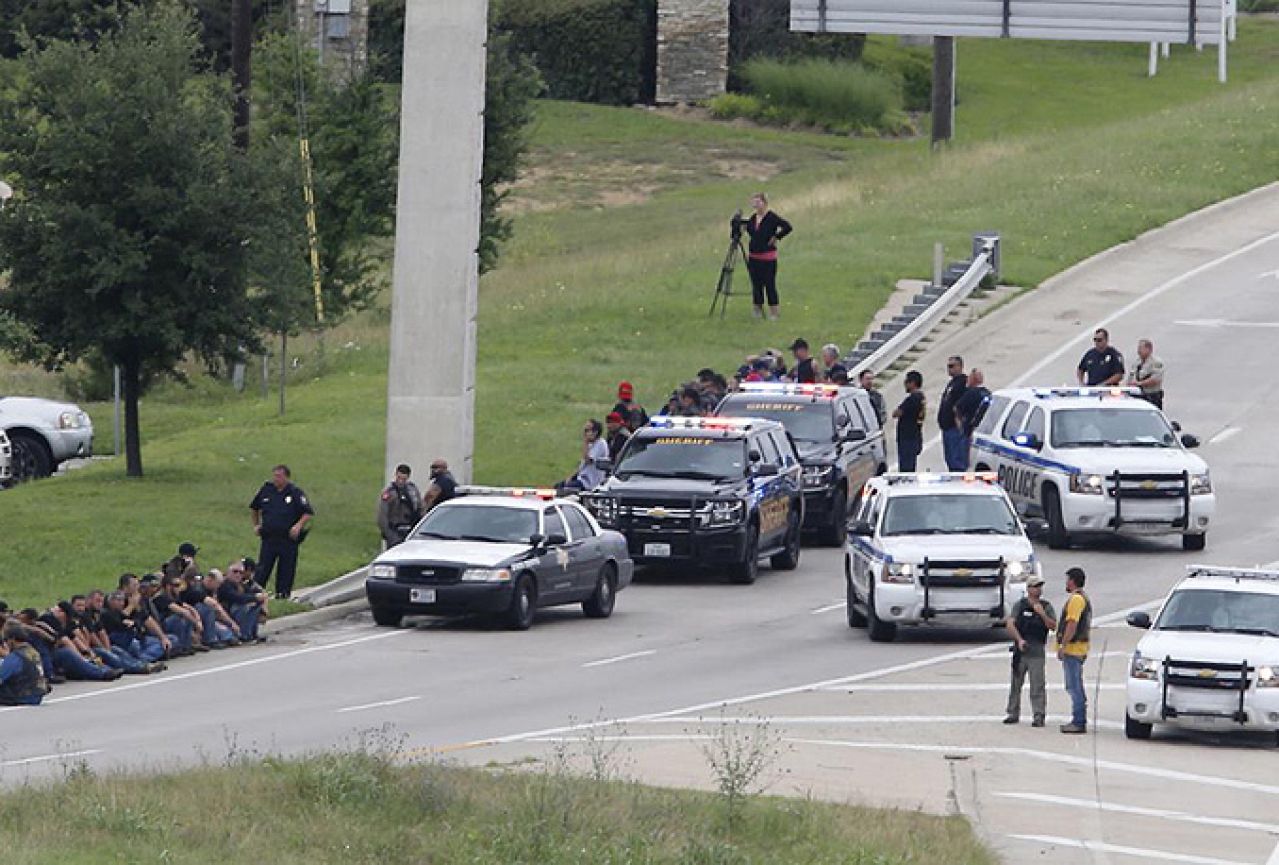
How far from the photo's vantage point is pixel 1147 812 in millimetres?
19656

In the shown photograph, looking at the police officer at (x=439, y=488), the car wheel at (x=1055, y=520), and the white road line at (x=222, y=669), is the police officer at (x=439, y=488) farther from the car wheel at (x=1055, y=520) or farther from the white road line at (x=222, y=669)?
the car wheel at (x=1055, y=520)

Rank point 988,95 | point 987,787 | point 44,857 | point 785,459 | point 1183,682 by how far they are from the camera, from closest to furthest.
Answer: point 44,857
point 987,787
point 1183,682
point 785,459
point 988,95

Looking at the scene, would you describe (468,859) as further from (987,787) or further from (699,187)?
(699,187)

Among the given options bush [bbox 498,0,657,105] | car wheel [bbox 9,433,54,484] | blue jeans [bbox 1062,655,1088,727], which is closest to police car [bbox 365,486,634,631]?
blue jeans [bbox 1062,655,1088,727]

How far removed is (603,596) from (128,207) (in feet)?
31.7

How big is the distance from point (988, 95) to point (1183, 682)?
7898 centimetres

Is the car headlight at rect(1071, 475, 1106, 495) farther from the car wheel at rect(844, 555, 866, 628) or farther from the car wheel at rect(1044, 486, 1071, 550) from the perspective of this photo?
the car wheel at rect(844, 555, 866, 628)

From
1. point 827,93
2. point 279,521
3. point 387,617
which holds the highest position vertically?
point 827,93

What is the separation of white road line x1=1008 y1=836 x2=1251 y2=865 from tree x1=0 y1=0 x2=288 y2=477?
19389mm

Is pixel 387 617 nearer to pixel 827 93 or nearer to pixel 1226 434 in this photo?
pixel 1226 434

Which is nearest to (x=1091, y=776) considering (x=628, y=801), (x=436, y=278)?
(x=628, y=801)

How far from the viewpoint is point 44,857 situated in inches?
597

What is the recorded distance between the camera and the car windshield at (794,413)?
3625 centimetres

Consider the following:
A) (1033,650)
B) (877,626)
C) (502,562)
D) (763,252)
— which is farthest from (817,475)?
(763,252)
